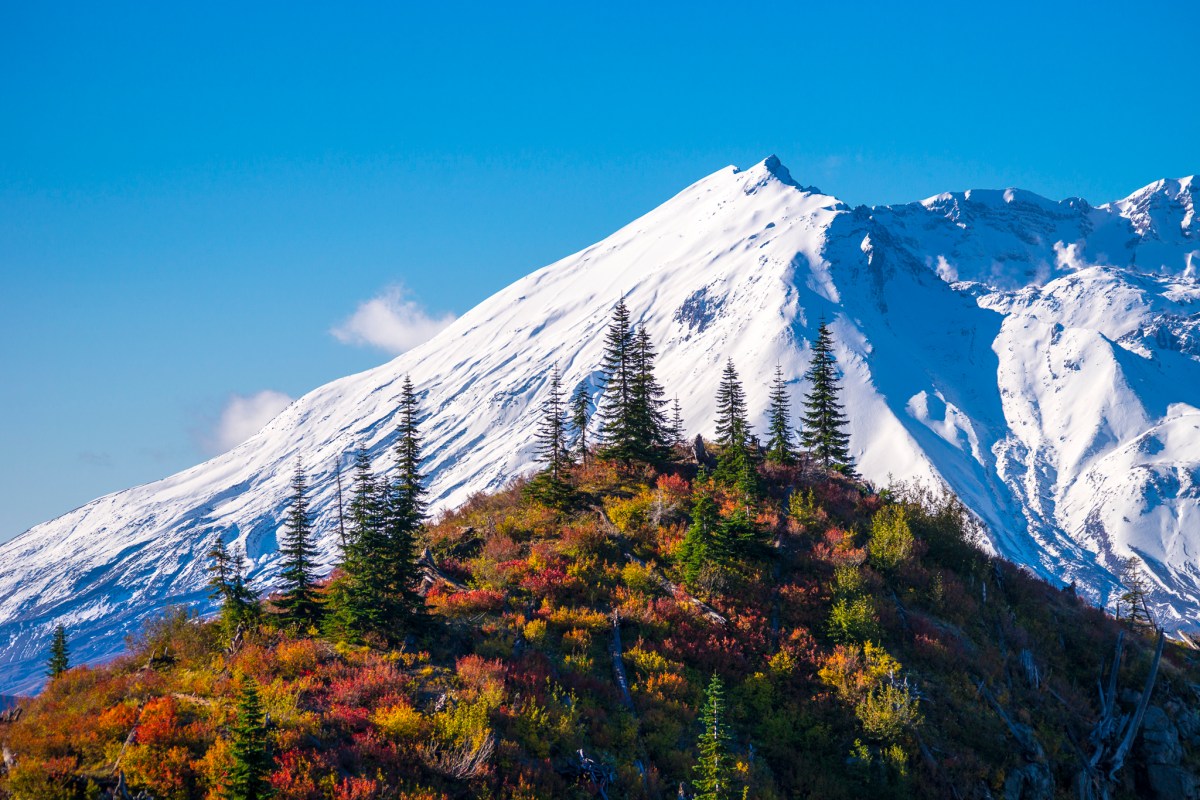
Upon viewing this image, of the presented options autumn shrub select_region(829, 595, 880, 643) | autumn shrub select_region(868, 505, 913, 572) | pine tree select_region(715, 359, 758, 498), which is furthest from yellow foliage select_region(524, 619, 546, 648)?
autumn shrub select_region(868, 505, 913, 572)

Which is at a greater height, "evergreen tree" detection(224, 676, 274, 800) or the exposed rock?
"evergreen tree" detection(224, 676, 274, 800)

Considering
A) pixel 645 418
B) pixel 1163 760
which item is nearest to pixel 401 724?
pixel 645 418

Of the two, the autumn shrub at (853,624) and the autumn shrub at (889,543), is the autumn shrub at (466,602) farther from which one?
the autumn shrub at (889,543)

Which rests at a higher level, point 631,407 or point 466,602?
point 631,407

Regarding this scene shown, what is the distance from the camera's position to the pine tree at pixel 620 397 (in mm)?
35875

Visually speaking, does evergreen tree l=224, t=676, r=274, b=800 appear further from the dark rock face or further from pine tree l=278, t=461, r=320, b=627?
the dark rock face

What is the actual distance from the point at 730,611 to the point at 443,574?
9960 mm

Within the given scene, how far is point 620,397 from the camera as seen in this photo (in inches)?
1523

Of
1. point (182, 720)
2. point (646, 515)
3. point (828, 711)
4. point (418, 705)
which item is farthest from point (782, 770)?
point (182, 720)

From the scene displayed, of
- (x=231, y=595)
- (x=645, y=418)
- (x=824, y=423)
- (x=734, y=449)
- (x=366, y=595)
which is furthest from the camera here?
(x=824, y=423)

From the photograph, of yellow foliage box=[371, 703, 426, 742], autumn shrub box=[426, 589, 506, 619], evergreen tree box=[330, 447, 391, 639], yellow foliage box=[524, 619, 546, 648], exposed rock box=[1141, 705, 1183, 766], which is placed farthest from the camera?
exposed rock box=[1141, 705, 1183, 766]

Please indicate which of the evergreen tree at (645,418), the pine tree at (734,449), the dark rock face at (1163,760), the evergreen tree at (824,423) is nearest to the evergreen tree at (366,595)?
the pine tree at (734,449)

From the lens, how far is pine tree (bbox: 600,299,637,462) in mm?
35875

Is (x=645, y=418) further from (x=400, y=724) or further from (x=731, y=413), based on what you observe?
(x=400, y=724)
